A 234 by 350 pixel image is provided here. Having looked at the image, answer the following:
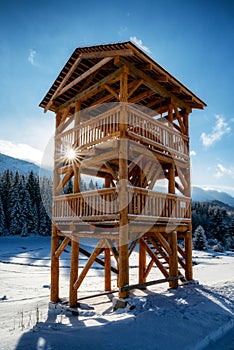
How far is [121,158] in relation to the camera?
923 centimetres

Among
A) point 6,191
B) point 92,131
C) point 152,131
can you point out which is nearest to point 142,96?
point 152,131

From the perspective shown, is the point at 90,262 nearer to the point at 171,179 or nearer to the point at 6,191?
the point at 171,179

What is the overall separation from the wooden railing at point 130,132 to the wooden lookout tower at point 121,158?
1.6 inches

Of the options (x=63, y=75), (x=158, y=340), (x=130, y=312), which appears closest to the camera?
(x=158, y=340)

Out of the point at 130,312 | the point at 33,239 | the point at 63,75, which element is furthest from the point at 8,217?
the point at 130,312

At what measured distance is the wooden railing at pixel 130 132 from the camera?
9773 mm

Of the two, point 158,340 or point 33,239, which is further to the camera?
point 33,239

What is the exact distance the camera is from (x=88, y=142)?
10852 mm

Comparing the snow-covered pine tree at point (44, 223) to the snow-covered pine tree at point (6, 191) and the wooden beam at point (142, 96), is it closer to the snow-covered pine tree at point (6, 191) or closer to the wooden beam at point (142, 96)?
the snow-covered pine tree at point (6, 191)

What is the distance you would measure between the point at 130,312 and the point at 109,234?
2848mm

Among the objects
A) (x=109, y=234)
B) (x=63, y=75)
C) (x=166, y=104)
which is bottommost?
(x=109, y=234)

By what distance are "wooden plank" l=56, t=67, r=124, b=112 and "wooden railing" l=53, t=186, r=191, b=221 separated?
448cm

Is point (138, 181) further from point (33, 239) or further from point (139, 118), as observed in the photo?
point (33, 239)

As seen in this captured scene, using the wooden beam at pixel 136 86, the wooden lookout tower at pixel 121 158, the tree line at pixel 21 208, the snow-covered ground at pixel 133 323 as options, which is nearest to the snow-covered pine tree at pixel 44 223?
the tree line at pixel 21 208
